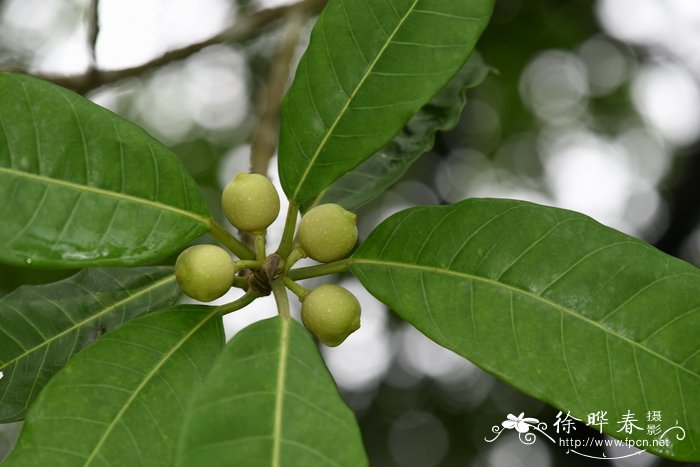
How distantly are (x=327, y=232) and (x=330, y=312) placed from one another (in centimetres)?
13

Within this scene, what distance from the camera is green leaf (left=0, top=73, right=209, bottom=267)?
3.19 feet

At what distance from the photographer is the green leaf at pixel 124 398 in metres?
1.04

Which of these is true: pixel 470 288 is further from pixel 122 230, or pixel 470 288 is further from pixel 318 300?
pixel 122 230

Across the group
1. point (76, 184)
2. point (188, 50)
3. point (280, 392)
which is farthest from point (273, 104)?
point (280, 392)

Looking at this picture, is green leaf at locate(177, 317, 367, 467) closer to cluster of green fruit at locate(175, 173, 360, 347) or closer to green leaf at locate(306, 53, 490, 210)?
cluster of green fruit at locate(175, 173, 360, 347)

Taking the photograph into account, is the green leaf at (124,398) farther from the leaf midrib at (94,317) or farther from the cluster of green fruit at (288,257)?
the leaf midrib at (94,317)

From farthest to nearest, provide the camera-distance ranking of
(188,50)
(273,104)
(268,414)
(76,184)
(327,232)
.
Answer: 1. (188,50)
2. (273,104)
3. (327,232)
4. (76,184)
5. (268,414)

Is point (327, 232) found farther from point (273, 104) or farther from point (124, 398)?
point (273, 104)

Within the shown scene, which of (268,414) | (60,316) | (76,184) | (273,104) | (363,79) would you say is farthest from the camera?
(273,104)

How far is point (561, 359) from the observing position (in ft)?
3.60

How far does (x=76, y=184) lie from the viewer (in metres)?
1.03

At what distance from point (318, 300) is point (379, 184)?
48cm

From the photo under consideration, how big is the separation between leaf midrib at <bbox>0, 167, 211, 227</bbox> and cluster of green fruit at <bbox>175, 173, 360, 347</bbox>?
6cm

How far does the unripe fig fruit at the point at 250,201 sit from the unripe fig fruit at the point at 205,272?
0.25 ft
